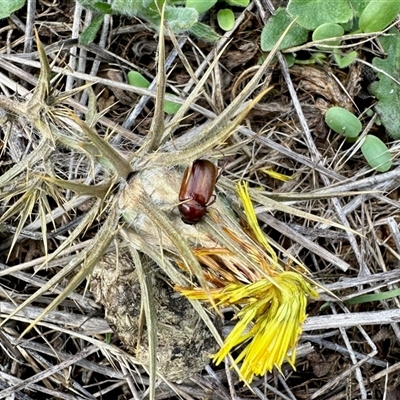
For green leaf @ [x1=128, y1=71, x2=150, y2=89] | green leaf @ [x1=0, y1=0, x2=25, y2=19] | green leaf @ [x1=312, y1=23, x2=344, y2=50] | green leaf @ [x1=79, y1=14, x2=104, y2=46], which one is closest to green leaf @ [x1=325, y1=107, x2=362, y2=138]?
green leaf @ [x1=312, y1=23, x2=344, y2=50]

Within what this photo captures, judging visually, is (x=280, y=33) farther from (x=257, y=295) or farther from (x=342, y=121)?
(x=257, y=295)

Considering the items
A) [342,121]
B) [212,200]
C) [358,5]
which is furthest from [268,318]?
[358,5]

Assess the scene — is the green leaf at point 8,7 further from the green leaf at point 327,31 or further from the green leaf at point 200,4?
the green leaf at point 327,31

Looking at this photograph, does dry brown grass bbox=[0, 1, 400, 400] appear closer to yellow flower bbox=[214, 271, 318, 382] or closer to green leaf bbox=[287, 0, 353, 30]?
green leaf bbox=[287, 0, 353, 30]

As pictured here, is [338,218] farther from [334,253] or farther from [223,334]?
[223,334]

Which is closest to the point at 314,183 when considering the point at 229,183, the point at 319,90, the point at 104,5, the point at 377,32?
the point at 319,90

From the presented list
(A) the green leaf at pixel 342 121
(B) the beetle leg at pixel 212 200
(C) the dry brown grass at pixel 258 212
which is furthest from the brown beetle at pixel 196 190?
(A) the green leaf at pixel 342 121
